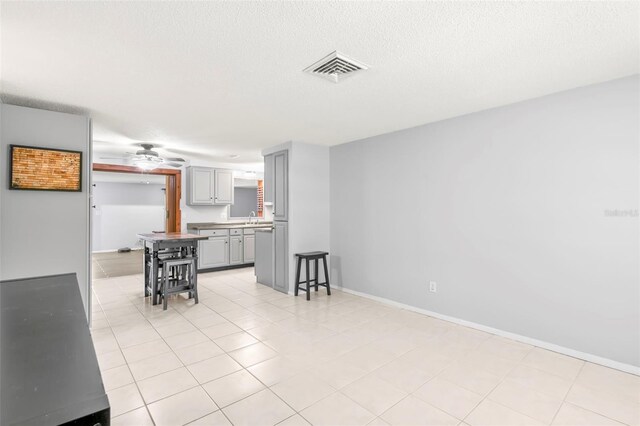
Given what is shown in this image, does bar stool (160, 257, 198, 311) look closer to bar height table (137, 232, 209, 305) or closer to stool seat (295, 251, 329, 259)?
bar height table (137, 232, 209, 305)

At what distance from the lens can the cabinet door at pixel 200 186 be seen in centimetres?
680

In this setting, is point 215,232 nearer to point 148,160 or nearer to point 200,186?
point 200,186

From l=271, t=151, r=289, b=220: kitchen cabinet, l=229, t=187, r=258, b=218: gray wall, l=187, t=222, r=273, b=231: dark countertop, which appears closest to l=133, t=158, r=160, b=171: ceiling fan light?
l=271, t=151, r=289, b=220: kitchen cabinet

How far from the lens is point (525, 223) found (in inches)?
120

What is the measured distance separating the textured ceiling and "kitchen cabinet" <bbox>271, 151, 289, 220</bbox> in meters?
1.40

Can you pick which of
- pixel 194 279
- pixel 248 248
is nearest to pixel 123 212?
pixel 248 248

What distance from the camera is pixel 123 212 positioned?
10.4 m

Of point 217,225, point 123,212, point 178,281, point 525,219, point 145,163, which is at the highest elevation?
point 145,163

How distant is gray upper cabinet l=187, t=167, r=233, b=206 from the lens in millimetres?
6832

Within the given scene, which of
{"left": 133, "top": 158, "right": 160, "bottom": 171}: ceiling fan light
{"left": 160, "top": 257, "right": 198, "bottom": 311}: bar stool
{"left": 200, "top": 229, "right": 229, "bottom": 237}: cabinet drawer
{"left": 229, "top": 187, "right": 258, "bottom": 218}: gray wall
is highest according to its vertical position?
{"left": 133, "top": 158, "right": 160, "bottom": 171}: ceiling fan light

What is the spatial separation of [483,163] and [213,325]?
11.3 feet

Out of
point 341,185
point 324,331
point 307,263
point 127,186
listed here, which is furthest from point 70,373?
point 127,186

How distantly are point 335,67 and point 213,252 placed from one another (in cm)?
526

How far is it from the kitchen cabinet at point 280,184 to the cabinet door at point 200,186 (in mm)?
2424
